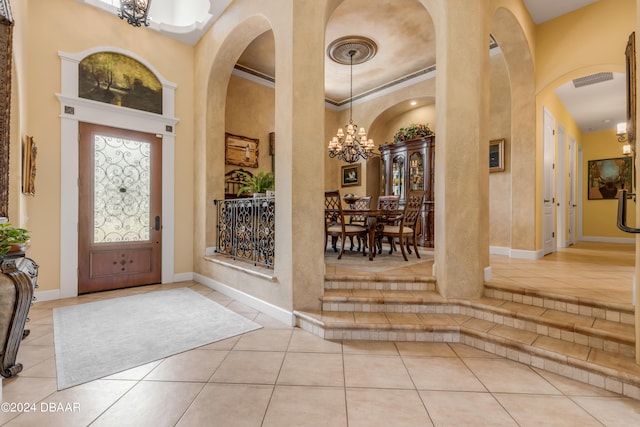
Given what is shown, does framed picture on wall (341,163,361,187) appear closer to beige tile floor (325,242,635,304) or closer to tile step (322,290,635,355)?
beige tile floor (325,242,635,304)

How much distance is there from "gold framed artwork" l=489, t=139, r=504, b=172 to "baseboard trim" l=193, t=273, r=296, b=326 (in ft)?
14.6

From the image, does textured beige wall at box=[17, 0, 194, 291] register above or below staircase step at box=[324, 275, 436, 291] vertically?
above

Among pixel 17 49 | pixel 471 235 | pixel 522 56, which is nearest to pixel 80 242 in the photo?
pixel 17 49

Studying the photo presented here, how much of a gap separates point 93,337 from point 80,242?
6.33 feet

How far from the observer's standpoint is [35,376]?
199cm

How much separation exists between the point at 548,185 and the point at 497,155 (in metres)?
1.08

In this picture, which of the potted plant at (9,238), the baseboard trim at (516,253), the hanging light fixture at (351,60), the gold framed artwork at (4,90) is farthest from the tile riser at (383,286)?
the hanging light fixture at (351,60)

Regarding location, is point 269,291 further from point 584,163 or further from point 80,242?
point 584,163

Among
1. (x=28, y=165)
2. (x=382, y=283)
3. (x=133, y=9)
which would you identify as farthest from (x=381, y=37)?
(x=28, y=165)

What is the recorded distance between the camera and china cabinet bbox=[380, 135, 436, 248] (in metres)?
5.90

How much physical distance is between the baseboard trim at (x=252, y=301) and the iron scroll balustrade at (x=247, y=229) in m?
0.43

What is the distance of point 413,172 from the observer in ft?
20.6

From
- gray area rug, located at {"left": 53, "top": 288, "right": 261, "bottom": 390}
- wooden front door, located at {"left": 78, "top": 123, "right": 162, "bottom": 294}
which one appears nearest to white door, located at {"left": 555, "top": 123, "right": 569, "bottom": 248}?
gray area rug, located at {"left": 53, "top": 288, "right": 261, "bottom": 390}

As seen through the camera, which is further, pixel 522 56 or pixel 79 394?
pixel 522 56
